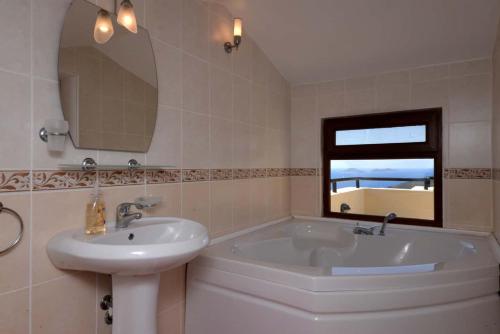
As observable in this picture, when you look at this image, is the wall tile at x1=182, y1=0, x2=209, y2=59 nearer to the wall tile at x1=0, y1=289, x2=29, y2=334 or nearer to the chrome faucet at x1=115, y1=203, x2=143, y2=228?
the chrome faucet at x1=115, y1=203, x2=143, y2=228

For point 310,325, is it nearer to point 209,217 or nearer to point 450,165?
point 209,217

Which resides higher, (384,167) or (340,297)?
(384,167)

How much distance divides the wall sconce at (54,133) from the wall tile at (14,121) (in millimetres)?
52

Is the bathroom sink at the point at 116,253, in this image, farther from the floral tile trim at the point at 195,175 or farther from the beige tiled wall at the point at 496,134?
the beige tiled wall at the point at 496,134

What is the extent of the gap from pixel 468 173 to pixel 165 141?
2.18 metres

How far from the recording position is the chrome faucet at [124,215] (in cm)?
137

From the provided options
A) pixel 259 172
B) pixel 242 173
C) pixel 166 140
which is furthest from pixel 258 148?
pixel 166 140

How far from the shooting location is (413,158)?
8.27ft

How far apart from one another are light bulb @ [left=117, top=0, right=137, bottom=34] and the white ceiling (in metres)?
0.86

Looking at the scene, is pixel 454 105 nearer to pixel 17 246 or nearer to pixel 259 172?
pixel 259 172

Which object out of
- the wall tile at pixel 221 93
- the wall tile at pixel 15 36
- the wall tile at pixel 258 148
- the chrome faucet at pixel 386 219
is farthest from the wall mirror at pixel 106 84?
the chrome faucet at pixel 386 219

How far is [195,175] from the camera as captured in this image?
73.5 inches

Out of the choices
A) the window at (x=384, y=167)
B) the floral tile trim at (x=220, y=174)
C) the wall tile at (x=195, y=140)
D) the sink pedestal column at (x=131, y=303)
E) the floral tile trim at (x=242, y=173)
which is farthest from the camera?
the window at (x=384, y=167)

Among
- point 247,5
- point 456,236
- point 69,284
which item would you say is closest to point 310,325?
point 69,284
